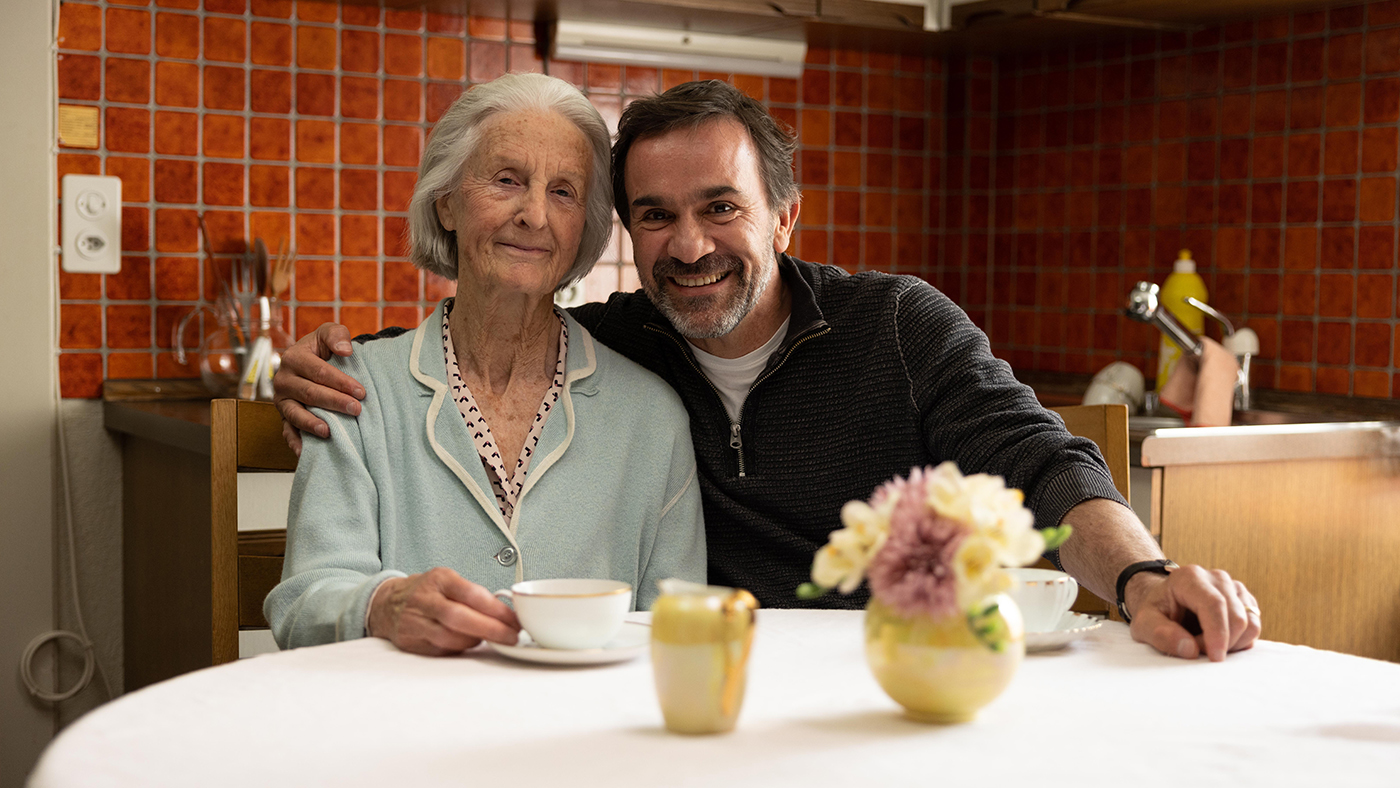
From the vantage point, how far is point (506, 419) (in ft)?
4.94

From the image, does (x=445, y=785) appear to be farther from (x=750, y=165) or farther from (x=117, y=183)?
(x=117, y=183)

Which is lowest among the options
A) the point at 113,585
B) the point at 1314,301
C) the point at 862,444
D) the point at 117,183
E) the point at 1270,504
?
the point at 113,585

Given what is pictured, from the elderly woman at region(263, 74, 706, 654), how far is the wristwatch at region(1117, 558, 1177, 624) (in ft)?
1.61

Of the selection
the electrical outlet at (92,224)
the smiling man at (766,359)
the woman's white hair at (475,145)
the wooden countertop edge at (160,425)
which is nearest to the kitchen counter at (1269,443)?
the smiling man at (766,359)

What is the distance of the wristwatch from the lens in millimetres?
1185

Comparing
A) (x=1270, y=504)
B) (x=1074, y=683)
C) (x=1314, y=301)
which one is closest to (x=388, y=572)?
(x=1074, y=683)

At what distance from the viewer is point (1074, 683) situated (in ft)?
3.24

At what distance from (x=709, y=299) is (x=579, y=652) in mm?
673

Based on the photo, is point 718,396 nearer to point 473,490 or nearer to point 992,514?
point 473,490

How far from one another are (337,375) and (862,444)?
2.03 ft

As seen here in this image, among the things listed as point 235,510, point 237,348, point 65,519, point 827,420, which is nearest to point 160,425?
point 237,348

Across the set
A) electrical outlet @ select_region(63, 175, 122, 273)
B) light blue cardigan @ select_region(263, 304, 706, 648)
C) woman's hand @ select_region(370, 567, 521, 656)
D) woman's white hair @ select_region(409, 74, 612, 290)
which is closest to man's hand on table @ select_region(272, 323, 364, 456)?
light blue cardigan @ select_region(263, 304, 706, 648)

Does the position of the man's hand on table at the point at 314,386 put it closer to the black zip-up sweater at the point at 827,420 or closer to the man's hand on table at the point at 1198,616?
the black zip-up sweater at the point at 827,420

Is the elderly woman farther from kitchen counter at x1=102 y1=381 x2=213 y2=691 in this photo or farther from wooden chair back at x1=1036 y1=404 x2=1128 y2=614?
kitchen counter at x1=102 y1=381 x2=213 y2=691
